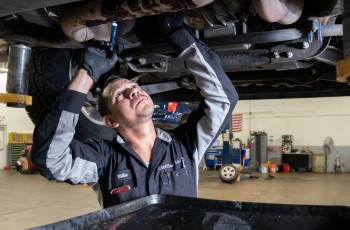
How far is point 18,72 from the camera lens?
1356mm

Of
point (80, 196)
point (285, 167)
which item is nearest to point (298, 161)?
point (285, 167)

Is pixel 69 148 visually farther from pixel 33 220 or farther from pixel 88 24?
pixel 33 220

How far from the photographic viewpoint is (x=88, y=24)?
3.83 ft

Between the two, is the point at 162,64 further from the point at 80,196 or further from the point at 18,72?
the point at 80,196

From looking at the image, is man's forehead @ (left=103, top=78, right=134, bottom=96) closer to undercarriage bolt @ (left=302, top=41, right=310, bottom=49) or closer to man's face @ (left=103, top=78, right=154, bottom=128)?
man's face @ (left=103, top=78, right=154, bottom=128)

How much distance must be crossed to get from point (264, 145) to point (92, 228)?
9571mm

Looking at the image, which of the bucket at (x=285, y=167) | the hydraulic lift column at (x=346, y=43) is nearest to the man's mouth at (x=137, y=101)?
the hydraulic lift column at (x=346, y=43)

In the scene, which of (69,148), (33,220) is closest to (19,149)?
(33,220)

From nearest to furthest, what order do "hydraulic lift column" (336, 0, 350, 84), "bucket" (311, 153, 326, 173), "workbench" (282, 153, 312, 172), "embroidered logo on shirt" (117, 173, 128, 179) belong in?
"hydraulic lift column" (336, 0, 350, 84) → "embroidered logo on shirt" (117, 173, 128, 179) → "bucket" (311, 153, 326, 173) → "workbench" (282, 153, 312, 172)

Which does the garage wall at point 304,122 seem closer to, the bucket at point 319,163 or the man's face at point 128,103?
the bucket at point 319,163

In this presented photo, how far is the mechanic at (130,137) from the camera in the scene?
3.65ft

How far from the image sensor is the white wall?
9836 mm

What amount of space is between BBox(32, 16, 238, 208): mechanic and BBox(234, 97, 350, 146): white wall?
950cm

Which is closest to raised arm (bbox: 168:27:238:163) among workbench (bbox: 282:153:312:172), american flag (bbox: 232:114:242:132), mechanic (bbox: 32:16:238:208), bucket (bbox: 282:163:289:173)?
mechanic (bbox: 32:16:238:208)
